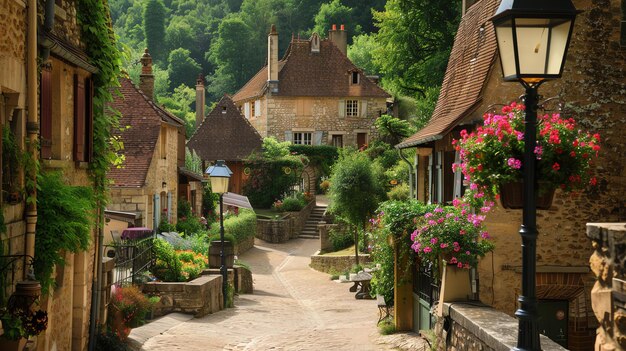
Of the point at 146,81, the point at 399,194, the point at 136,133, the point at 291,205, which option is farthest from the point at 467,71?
the point at 291,205

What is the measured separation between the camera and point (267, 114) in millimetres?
53969

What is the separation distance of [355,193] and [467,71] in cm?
1379

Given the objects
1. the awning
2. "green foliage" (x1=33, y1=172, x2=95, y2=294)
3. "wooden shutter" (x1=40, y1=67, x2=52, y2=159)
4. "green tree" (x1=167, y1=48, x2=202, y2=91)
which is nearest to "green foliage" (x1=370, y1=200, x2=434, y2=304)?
"wooden shutter" (x1=40, y1=67, x2=52, y2=159)

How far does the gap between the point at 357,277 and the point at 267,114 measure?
1171 inches

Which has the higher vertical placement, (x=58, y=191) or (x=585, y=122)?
(x=585, y=122)

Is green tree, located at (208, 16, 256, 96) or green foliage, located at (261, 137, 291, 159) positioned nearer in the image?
green foliage, located at (261, 137, 291, 159)

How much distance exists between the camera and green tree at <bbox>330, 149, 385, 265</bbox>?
3225 centimetres

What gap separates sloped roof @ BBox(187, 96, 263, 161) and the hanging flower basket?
41134 mm

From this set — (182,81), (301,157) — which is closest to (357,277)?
(301,157)

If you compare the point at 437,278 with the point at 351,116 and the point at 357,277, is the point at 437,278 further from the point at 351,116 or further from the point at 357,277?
the point at 351,116

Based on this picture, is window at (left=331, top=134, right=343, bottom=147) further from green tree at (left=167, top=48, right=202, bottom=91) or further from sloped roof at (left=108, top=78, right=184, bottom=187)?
green tree at (left=167, top=48, right=202, bottom=91)

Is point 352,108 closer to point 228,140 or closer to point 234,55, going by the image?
point 228,140

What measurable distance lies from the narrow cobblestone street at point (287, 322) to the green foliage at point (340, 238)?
168 inches

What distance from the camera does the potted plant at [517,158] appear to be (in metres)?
7.53
